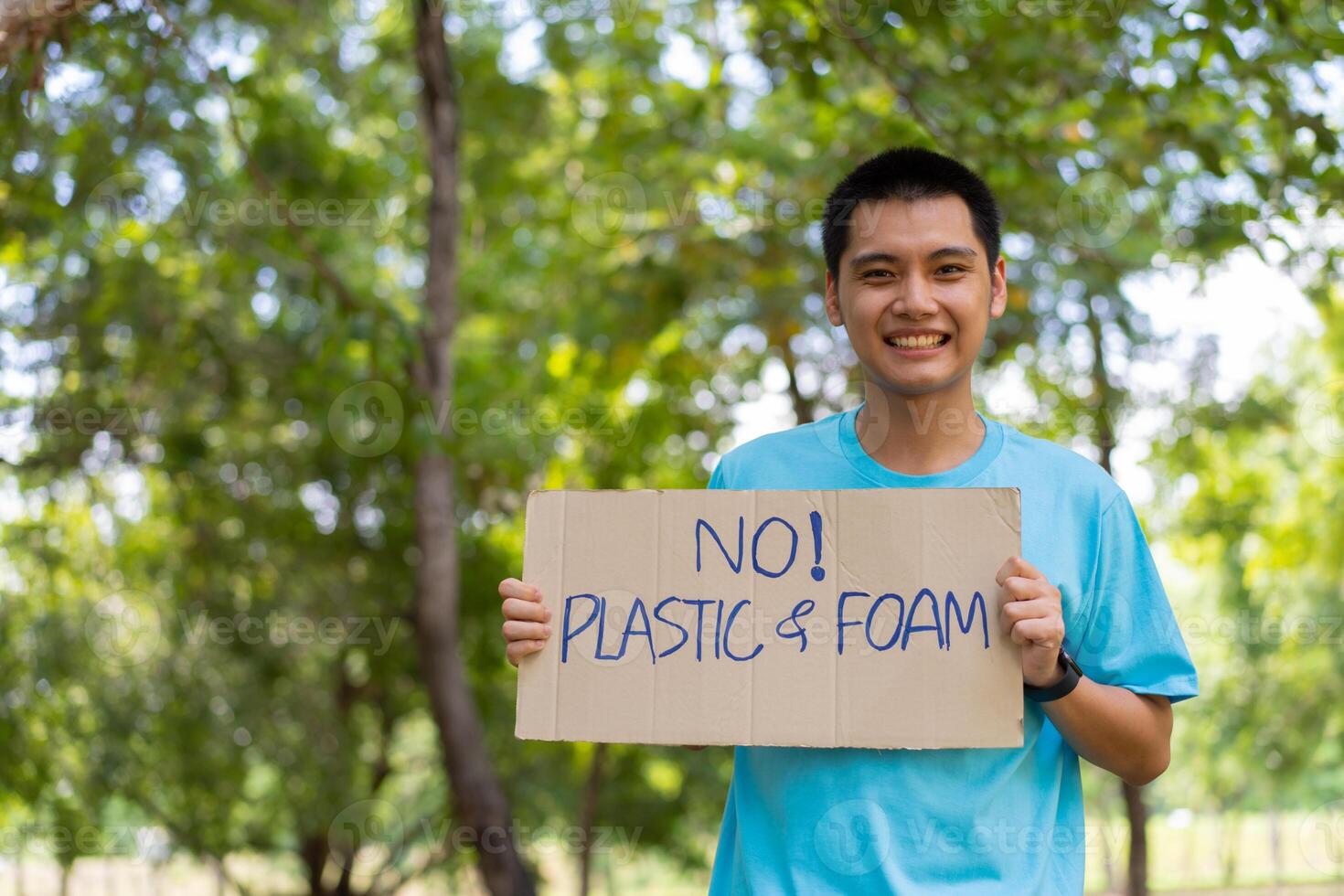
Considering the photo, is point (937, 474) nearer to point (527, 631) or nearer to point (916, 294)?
point (916, 294)

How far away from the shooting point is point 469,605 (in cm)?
932

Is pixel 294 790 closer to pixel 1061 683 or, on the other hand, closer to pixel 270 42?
pixel 270 42

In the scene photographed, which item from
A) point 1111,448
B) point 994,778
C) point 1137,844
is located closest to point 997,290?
point 994,778

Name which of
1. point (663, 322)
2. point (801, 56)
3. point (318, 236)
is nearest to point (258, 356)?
point (318, 236)

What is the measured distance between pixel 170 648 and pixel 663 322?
3.58 m

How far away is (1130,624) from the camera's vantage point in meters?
1.88

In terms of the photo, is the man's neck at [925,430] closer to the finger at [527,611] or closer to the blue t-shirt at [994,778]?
the blue t-shirt at [994,778]

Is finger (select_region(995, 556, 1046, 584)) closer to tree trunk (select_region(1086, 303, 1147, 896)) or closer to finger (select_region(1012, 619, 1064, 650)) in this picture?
finger (select_region(1012, 619, 1064, 650))

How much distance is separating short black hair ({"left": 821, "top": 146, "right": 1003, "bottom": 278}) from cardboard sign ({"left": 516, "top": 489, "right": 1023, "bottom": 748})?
452mm

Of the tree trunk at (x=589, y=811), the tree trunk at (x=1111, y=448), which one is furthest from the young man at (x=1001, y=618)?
the tree trunk at (x=589, y=811)

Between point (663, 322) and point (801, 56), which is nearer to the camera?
point (801, 56)

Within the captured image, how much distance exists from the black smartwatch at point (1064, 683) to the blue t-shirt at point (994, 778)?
97 mm

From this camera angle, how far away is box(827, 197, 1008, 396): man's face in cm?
193

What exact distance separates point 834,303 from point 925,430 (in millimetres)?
272
